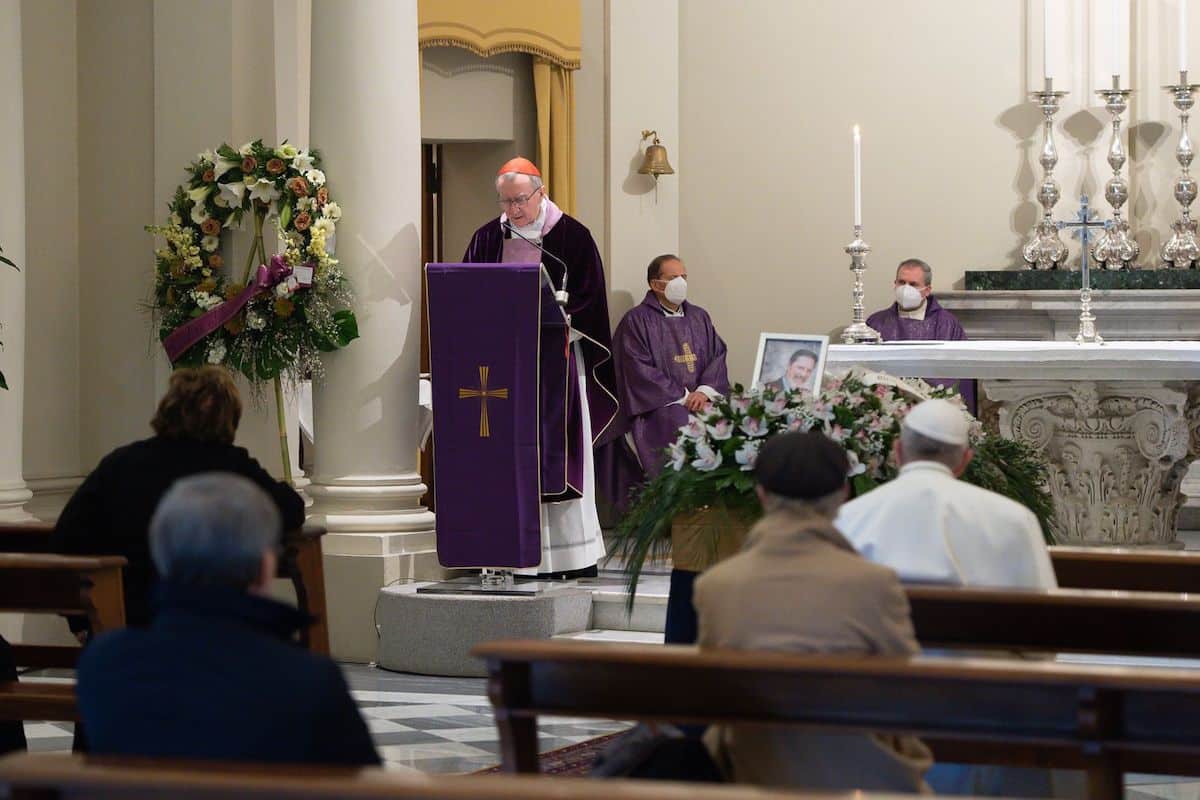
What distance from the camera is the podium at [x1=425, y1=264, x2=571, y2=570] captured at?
7750mm

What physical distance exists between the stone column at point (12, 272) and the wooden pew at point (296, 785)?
5562 millimetres

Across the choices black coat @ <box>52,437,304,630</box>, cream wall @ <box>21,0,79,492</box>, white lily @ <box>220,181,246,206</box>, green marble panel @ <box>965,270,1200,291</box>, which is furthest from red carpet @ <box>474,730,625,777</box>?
green marble panel @ <box>965,270,1200,291</box>

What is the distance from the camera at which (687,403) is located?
966 centimetres

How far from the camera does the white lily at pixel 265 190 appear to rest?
7.93m

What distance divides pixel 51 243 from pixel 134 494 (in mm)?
4030

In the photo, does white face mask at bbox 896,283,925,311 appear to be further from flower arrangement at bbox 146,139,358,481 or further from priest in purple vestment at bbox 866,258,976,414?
flower arrangement at bbox 146,139,358,481

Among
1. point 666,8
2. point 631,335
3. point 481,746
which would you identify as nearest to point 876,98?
point 666,8

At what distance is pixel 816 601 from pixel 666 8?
7.95m

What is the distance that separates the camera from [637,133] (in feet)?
35.3

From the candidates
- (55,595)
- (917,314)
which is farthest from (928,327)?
(55,595)

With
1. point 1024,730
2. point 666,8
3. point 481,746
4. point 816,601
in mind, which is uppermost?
point 666,8

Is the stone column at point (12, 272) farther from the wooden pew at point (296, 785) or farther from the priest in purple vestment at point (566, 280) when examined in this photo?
the wooden pew at point (296, 785)

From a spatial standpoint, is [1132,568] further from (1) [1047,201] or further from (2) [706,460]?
(1) [1047,201]

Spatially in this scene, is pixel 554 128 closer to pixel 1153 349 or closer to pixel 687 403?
pixel 687 403
